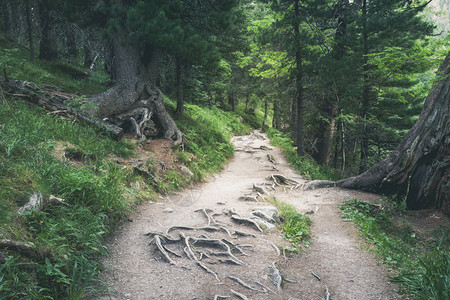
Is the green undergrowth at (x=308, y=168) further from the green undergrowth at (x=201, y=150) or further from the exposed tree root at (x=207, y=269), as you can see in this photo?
the exposed tree root at (x=207, y=269)

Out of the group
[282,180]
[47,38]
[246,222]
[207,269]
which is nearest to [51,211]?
[207,269]

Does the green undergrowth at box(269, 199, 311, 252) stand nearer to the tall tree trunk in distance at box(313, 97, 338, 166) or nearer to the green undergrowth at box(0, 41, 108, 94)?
the tall tree trunk in distance at box(313, 97, 338, 166)

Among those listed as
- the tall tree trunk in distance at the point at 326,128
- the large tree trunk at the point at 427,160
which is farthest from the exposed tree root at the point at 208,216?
the tall tree trunk in distance at the point at 326,128

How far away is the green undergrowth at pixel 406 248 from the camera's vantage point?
3023 millimetres

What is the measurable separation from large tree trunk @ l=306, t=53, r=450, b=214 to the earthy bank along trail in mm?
2448

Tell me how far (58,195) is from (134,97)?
611cm

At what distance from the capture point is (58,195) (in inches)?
149

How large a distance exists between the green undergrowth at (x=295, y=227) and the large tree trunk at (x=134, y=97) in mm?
5126

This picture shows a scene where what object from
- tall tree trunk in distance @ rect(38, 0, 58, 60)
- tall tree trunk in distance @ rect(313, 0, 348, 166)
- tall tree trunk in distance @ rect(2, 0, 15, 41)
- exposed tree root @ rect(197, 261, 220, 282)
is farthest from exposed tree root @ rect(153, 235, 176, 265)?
tall tree trunk in distance @ rect(2, 0, 15, 41)

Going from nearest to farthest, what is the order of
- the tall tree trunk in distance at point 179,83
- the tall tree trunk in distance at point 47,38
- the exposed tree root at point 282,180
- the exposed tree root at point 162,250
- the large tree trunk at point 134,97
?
the exposed tree root at point 162,250 → the large tree trunk at point 134,97 → the exposed tree root at point 282,180 → the tall tree trunk in distance at point 179,83 → the tall tree trunk in distance at point 47,38

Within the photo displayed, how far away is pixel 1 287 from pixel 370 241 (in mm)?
5705

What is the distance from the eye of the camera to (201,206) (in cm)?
629

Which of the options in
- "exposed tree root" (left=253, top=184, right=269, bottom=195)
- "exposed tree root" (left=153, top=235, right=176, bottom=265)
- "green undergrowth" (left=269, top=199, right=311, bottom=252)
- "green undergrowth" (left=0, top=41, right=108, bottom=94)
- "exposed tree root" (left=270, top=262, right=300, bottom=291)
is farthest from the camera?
"green undergrowth" (left=0, top=41, right=108, bottom=94)

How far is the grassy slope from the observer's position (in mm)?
2453
